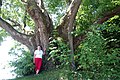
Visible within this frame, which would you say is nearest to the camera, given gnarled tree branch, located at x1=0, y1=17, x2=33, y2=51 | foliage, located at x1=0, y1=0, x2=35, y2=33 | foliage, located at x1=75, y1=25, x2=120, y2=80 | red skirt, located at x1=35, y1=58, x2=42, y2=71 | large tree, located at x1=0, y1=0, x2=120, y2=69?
foliage, located at x1=75, y1=25, x2=120, y2=80

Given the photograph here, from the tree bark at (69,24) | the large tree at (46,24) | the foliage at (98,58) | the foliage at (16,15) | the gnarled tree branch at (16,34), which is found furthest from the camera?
the foliage at (16,15)

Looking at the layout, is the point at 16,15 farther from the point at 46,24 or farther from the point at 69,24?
the point at 69,24

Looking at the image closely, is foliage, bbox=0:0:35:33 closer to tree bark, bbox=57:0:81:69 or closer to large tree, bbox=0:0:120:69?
large tree, bbox=0:0:120:69

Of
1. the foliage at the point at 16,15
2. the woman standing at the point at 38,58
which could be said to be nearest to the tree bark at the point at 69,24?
the woman standing at the point at 38,58

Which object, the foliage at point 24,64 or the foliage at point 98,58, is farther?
the foliage at point 24,64

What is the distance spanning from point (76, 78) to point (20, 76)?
407 cm

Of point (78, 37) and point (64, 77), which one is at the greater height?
point (78, 37)

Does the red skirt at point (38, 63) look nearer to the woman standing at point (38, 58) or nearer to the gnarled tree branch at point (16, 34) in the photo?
the woman standing at point (38, 58)

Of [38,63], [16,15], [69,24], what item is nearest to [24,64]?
[38,63]

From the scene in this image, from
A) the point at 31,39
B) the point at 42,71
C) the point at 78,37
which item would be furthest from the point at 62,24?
the point at 42,71

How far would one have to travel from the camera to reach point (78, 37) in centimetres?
1178

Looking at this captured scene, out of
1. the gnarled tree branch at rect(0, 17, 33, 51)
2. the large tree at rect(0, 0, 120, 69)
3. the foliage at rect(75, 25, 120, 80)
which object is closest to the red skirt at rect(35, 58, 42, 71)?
the large tree at rect(0, 0, 120, 69)

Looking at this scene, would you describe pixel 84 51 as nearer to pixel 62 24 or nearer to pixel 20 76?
pixel 62 24

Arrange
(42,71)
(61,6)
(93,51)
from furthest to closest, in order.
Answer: (61,6), (42,71), (93,51)
